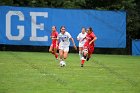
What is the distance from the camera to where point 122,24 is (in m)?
41.1

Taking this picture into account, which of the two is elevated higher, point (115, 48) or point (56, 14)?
point (56, 14)

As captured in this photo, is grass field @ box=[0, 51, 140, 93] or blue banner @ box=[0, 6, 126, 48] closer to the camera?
grass field @ box=[0, 51, 140, 93]

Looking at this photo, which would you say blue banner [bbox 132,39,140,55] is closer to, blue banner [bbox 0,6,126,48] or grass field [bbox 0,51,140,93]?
blue banner [bbox 0,6,126,48]

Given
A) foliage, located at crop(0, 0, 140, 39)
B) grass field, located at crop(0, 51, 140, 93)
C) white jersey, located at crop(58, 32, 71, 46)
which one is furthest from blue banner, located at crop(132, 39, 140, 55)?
grass field, located at crop(0, 51, 140, 93)

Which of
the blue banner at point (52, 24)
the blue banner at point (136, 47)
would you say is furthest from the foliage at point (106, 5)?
the blue banner at point (52, 24)

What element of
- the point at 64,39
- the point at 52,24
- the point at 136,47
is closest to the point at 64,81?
the point at 64,39

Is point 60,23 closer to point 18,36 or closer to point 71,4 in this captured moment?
point 18,36

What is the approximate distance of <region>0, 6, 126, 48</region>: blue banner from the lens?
40.1 metres

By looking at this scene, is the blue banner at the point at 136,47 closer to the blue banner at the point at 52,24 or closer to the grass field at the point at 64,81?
the blue banner at the point at 52,24

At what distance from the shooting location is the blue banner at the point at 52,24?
4009 centimetres

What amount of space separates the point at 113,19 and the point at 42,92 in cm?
2656

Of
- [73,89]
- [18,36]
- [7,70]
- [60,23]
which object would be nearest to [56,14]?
[60,23]

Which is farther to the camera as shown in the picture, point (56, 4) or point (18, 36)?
point (56, 4)

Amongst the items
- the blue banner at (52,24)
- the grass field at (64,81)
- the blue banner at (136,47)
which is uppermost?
the grass field at (64,81)
